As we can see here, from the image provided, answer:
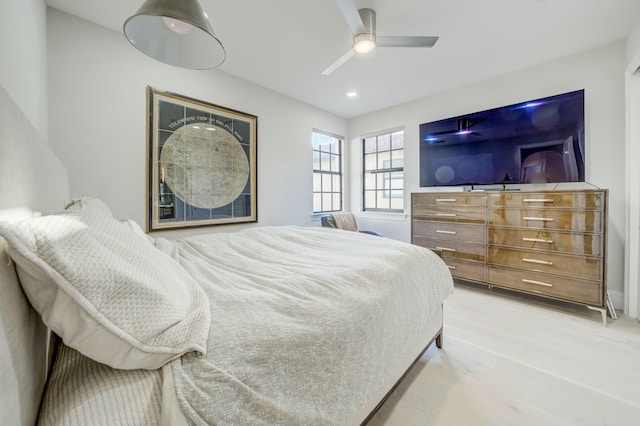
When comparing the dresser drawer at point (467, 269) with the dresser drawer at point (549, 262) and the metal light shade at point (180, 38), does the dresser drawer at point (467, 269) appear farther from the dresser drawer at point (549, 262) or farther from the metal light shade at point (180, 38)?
the metal light shade at point (180, 38)

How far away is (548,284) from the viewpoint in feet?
8.25

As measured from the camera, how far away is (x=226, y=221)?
3115 mm

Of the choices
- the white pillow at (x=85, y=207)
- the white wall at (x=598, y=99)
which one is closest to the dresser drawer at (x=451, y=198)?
the white wall at (x=598, y=99)

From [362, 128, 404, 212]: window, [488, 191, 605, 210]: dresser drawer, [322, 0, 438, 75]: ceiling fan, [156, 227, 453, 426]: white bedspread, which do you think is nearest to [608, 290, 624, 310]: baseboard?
[488, 191, 605, 210]: dresser drawer

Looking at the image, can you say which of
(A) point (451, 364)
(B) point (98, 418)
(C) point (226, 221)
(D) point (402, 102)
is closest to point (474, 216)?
(A) point (451, 364)

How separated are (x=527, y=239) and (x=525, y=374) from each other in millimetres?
1535

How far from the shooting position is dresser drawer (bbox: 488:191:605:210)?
7.42 ft

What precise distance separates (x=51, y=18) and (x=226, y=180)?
76.4 inches

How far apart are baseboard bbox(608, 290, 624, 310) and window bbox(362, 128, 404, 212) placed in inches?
101

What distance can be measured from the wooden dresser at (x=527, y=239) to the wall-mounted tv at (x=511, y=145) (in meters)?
0.42

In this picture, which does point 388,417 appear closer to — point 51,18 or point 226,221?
point 226,221

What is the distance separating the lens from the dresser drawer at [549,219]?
7.49ft

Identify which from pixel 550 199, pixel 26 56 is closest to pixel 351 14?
pixel 26 56

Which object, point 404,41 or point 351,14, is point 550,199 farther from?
point 351,14
